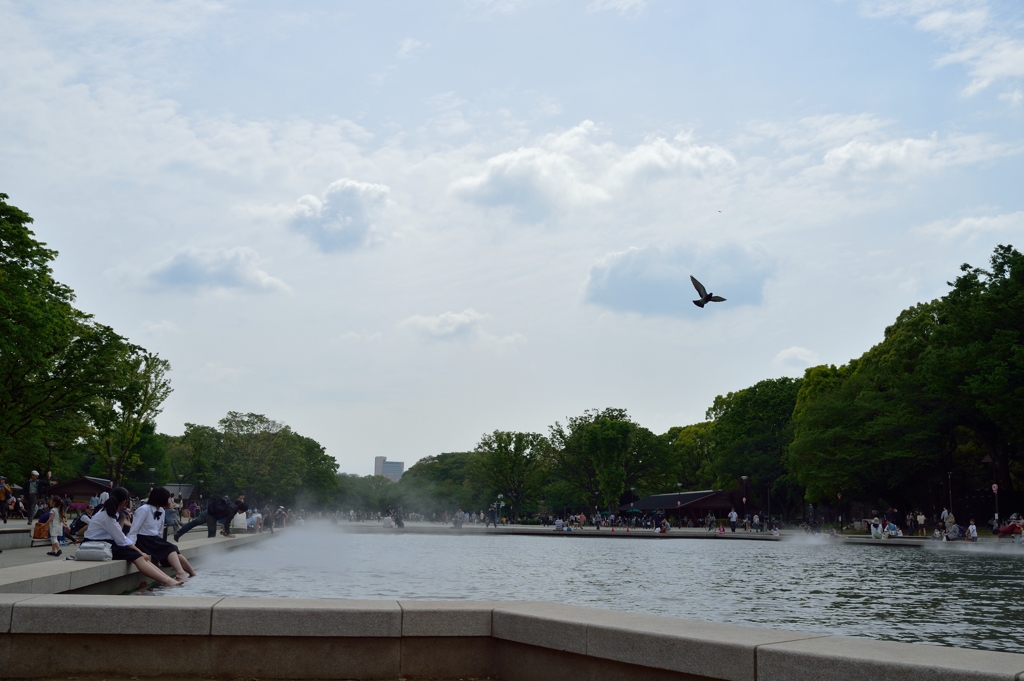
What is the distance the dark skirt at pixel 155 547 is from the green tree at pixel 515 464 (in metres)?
94.5

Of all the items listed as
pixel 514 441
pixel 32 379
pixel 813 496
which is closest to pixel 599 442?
pixel 514 441

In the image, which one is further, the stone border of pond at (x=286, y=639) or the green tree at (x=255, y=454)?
the green tree at (x=255, y=454)

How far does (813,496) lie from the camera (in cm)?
6606

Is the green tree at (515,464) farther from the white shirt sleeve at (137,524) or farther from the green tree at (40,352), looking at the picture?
the white shirt sleeve at (137,524)

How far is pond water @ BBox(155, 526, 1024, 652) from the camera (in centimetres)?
1239

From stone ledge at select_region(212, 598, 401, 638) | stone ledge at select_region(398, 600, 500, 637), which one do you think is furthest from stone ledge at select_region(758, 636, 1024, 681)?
stone ledge at select_region(212, 598, 401, 638)

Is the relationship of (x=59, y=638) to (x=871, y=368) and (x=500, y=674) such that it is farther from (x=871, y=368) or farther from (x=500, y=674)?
(x=871, y=368)

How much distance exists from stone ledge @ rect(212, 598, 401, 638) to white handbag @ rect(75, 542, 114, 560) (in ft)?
20.7

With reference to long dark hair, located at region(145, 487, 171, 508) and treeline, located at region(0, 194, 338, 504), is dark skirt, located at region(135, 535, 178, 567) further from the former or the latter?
treeline, located at region(0, 194, 338, 504)

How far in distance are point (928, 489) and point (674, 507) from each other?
30.0 m

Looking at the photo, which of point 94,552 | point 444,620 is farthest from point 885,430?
point 444,620

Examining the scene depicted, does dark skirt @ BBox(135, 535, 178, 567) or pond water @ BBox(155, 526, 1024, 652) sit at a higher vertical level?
dark skirt @ BBox(135, 535, 178, 567)

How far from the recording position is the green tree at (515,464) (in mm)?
108750

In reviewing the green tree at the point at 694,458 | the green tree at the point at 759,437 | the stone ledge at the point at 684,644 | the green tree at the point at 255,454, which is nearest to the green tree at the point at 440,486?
the green tree at the point at 694,458
